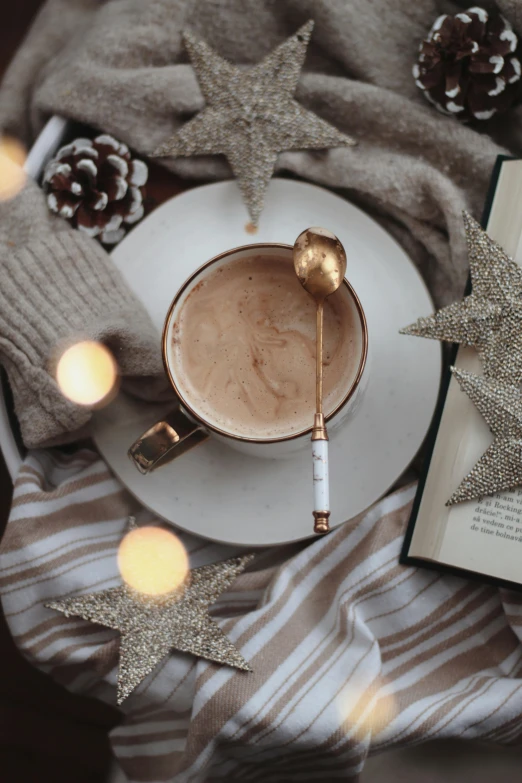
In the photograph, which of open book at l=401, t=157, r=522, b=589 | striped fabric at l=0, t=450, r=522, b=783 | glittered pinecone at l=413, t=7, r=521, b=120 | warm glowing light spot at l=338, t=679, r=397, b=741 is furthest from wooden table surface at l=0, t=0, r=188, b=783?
glittered pinecone at l=413, t=7, r=521, b=120

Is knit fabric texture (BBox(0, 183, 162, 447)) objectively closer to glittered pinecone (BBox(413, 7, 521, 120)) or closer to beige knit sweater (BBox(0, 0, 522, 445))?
beige knit sweater (BBox(0, 0, 522, 445))

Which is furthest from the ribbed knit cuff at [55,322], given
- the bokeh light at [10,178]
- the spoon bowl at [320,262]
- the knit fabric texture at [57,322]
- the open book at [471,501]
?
the open book at [471,501]

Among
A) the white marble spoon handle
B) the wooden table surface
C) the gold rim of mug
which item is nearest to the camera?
the white marble spoon handle

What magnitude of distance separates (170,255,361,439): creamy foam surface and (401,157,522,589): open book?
146mm

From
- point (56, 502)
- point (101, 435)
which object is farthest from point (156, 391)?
point (56, 502)

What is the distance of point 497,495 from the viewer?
77cm

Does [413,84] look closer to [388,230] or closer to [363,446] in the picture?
[388,230]

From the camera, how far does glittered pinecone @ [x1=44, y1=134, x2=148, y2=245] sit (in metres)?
0.91

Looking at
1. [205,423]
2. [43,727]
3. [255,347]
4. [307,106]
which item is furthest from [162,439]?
[43,727]

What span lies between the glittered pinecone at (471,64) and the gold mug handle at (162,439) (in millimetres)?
531

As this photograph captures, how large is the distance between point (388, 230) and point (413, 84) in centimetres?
20

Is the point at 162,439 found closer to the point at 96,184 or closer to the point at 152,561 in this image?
the point at 152,561

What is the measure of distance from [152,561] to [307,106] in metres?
0.64

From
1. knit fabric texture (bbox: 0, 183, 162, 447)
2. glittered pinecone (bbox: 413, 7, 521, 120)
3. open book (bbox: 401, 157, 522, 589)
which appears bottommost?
open book (bbox: 401, 157, 522, 589)
